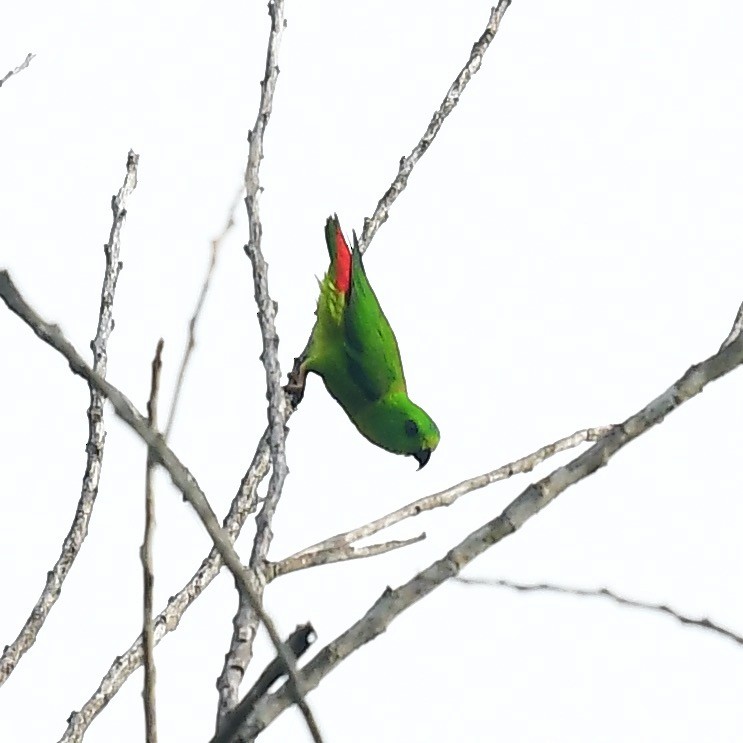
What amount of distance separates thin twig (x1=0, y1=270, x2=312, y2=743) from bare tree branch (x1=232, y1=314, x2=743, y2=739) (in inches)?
8.8

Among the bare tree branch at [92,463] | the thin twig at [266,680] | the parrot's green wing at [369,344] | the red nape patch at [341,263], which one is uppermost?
the red nape patch at [341,263]

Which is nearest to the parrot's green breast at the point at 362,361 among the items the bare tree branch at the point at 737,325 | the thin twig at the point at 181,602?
the thin twig at the point at 181,602

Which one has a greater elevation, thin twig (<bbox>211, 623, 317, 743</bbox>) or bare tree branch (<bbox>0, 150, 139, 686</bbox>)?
bare tree branch (<bbox>0, 150, 139, 686</bbox>)

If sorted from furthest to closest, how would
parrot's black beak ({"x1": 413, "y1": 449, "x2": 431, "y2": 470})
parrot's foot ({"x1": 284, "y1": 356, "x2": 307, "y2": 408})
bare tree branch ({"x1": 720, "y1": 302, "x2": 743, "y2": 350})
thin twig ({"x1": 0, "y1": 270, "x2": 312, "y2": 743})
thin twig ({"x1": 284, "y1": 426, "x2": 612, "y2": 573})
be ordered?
parrot's black beak ({"x1": 413, "y1": 449, "x2": 431, "y2": 470}) < parrot's foot ({"x1": 284, "y1": 356, "x2": 307, "y2": 408}) < bare tree branch ({"x1": 720, "y1": 302, "x2": 743, "y2": 350}) < thin twig ({"x1": 284, "y1": 426, "x2": 612, "y2": 573}) < thin twig ({"x1": 0, "y1": 270, "x2": 312, "y2": 743})

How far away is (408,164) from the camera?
163 inches

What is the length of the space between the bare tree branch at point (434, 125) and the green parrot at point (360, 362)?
7.15 feet

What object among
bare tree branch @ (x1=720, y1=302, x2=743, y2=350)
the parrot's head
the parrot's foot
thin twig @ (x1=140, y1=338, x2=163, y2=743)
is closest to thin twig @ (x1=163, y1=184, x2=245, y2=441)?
thin twig @ (x1=140, y1=338, x2=163, y2=743)

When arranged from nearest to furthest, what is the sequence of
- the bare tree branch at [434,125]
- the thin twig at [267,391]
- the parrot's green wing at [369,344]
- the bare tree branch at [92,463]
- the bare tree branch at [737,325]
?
the thin twig at [267,391]
the bare tree branch at [737,325]
the bare tree branch at [92,463]
the bare tree branch at [434,125]
the parrot's green wing at [369,344]

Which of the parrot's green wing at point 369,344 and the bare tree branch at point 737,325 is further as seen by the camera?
the parrot's green wing at point 369,344

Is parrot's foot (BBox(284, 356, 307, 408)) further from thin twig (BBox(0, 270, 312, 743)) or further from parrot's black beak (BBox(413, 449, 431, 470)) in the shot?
thin twig (BBox(0, 270, 312, 743))

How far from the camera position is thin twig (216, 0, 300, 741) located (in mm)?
2096

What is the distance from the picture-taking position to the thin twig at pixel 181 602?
2502 millimetres

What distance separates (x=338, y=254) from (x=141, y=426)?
5.55 m

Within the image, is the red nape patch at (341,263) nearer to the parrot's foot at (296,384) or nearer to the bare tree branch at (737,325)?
the parrot's foot at (296,384)
